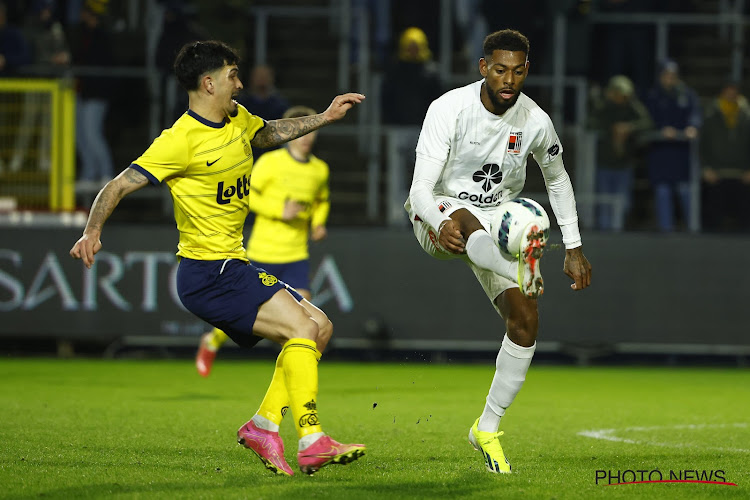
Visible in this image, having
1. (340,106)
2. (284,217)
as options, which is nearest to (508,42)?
(340,106)

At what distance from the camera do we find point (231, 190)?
652 cm


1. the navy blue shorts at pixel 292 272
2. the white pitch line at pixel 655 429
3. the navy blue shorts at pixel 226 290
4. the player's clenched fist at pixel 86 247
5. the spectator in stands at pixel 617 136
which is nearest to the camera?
the player's clenched fist at pixel 86 247

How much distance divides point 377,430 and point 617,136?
7366 mm

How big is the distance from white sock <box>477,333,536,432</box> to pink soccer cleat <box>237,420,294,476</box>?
1158 mm

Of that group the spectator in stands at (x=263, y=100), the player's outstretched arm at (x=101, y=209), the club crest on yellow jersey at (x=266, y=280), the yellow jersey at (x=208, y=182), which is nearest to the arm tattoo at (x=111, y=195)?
the player's outstretched arm at (x=101, y=209)

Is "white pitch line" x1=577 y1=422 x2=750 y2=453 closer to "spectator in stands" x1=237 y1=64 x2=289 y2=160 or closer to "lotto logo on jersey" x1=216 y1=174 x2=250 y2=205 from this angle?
"lotto logo on jersey" x1=216 y1=174 x2=250 y2=205

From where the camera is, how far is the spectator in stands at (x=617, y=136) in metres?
14.7

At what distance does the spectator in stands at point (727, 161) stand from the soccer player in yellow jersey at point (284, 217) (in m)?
5.36

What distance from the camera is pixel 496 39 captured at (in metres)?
6.70

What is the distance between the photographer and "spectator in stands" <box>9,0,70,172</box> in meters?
14.3

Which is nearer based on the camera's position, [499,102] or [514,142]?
[499,102]

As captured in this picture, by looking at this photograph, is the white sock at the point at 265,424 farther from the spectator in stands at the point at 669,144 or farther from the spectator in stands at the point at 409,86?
the spectator in stands at the point at 669,144

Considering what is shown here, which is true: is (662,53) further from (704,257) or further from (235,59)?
(235,59)

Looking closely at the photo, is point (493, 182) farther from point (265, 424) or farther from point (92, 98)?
point (92, 98)
